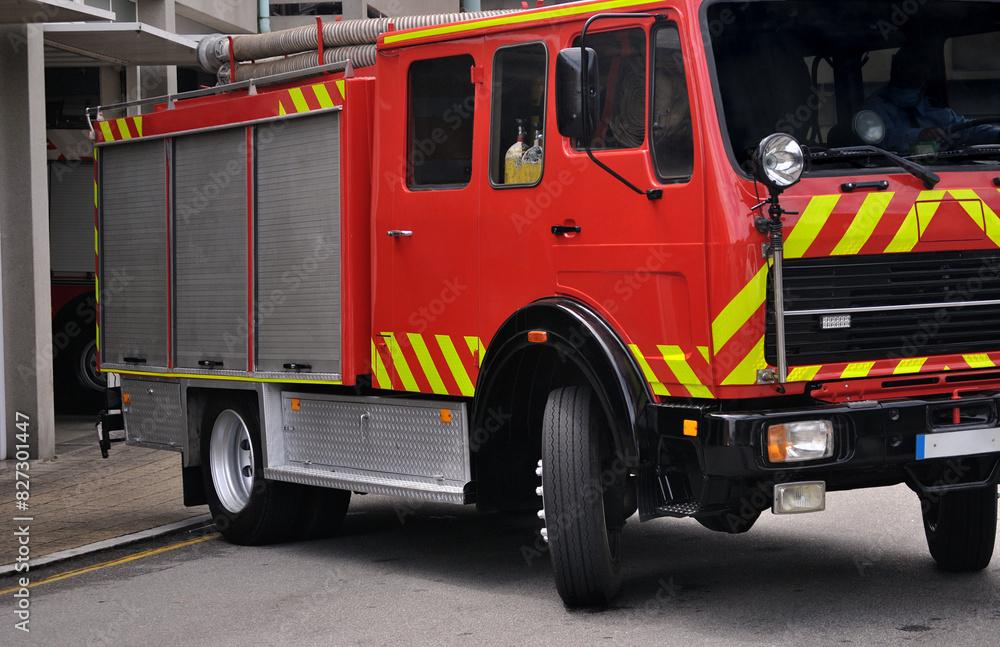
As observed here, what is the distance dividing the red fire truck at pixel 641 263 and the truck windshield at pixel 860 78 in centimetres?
2

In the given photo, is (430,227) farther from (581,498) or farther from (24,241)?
(24,241)

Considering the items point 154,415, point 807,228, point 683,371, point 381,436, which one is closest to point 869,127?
point 807,228

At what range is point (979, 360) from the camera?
6.12 m

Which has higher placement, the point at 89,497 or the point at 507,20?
the point at 507,20

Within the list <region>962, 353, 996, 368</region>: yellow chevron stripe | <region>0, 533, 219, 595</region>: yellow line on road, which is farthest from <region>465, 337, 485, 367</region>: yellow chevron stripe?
<region>0, 533, 219, 595</region>: yellow line on road

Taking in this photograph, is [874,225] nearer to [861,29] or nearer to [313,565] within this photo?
[861,29]

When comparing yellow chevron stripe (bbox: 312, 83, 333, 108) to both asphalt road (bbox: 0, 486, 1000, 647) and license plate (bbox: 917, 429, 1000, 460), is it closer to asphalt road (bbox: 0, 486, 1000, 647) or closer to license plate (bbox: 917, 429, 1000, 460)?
asphalt road (bbox: 0, 486, 1000, 647)

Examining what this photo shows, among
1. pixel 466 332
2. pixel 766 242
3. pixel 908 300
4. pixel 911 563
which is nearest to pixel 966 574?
pixel 911 563

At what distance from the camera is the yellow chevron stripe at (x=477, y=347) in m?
7.04

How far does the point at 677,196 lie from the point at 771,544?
9.74 feet

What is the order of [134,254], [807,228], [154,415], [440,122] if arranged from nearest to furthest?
1. [807,228]
2. [440,122]
3. [154,415]
4. [134,254]

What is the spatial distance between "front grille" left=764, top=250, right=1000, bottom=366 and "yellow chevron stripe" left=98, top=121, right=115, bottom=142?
235 inches

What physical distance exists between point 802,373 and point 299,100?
3.77m

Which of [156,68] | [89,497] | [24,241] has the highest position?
[156,68]
